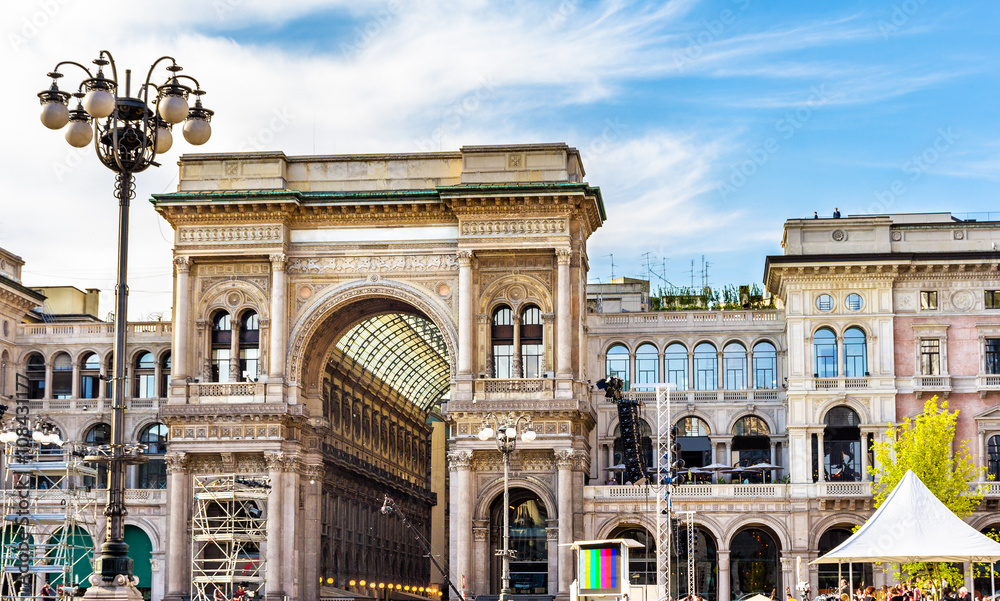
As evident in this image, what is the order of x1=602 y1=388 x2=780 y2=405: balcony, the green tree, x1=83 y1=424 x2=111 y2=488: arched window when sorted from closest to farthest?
the green tree, x1=602 y1=388 x2=780 y2=405: balcony, x1=83 y1=424 x2=111 y2=488: arched window

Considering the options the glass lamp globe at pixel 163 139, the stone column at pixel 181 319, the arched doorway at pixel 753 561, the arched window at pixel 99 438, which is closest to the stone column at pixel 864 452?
the arched doorway at pixel 753 561

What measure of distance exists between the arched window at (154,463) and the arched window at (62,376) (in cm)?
581

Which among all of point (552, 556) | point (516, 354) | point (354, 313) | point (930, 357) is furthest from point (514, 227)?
point (930, 357)

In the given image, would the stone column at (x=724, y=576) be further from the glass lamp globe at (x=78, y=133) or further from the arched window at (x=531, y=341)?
the glass lamp globe at (x=78, y=133)

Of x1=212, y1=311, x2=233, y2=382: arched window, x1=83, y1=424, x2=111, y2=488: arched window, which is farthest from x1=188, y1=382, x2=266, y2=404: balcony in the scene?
x1=83, y1=424, x2=111, y2=488: arched window

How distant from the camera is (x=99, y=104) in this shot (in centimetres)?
2845

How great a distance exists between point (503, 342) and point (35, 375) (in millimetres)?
32446

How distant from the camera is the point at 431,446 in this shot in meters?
139

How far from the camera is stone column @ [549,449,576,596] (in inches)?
2938

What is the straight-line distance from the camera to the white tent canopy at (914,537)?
42969 millimetres

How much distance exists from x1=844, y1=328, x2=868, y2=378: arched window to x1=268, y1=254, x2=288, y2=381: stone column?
1242 inches

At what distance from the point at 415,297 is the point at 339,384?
16.6 metres

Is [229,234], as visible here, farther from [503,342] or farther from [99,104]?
[99,104]

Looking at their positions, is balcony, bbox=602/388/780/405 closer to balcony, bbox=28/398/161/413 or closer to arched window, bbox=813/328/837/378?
arched window, bbox=813/328/837/378
